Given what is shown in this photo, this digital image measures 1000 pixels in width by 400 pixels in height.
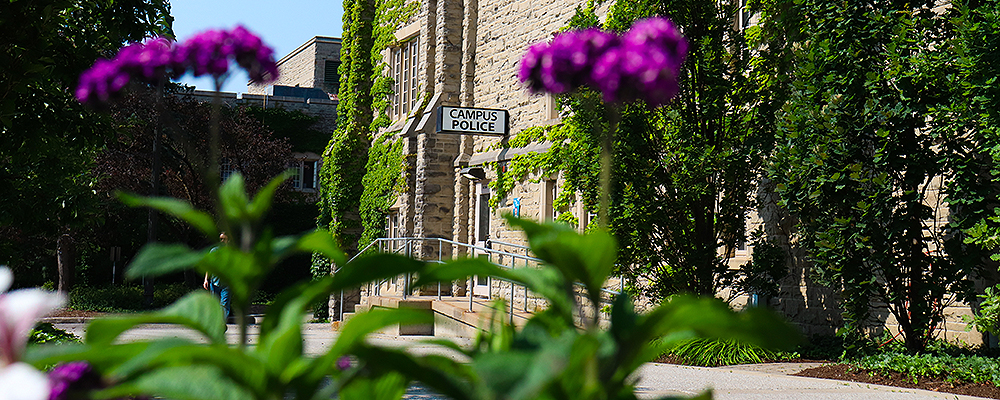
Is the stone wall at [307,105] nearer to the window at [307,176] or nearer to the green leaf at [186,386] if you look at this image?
the window at [307,176]

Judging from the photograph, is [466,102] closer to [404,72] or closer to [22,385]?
[404,72]

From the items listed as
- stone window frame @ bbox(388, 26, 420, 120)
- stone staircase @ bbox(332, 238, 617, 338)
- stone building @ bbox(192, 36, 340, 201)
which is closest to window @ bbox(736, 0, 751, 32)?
stone staircase @ bbox(332, 238, 617, 338)

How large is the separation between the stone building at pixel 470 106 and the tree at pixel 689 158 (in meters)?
3.76

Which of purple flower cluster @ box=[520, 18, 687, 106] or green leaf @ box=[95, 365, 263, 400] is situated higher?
purple flower cluster @ box=[520, 18, 687, 106]

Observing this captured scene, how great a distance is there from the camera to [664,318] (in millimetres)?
964

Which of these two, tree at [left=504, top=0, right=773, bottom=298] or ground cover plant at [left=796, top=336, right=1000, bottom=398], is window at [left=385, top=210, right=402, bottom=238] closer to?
tree at [left=504, top=0, right=773, bottom=298]

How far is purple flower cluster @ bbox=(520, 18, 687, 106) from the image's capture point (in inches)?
59.5

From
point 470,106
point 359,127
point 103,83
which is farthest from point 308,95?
point 103,83

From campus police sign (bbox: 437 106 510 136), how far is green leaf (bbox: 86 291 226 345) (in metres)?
12.4

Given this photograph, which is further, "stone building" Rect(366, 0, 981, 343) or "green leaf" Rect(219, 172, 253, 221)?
"stone building" Rect(366, 0, 981, 343)

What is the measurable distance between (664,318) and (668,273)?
9.22 m

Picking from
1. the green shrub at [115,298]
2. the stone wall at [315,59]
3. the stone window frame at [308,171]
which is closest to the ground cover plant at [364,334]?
the green shrub at [115,298]

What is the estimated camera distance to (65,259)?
23000mm

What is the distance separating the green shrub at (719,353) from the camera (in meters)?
9.12
